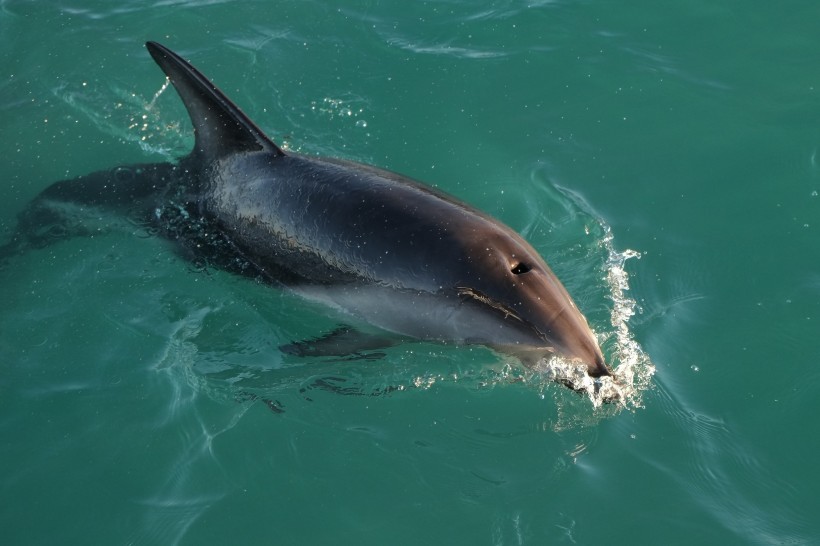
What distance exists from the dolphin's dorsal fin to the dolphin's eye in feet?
9.49

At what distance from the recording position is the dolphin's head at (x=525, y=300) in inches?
281

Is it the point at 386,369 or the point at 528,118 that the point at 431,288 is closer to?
the point at 386,369

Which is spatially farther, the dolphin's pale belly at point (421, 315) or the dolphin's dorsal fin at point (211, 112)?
the dolphin's dorsal fin at point (211, 112)

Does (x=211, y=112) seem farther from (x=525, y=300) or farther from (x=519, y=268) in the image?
(x=525, y=300)

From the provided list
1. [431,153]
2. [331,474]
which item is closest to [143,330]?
[331,474]

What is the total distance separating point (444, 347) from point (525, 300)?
1.09 m

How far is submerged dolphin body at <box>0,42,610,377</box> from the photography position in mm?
7434

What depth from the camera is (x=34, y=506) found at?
755 centimetres

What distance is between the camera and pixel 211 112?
9.09 meters

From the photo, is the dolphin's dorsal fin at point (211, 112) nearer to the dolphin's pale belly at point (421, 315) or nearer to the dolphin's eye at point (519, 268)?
the dolphin's pale belly at point (421, 315)

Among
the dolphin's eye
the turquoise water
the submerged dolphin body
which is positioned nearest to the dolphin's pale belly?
the submerged dolphin body

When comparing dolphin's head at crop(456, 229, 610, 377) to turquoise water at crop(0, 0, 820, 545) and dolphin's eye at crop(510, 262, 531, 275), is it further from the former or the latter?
turquoise water at crop(0, 0, 820, 545)

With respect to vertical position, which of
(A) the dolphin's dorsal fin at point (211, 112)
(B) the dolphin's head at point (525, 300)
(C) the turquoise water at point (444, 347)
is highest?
(A) the dolphin's dorsal fin at point (211, 112)

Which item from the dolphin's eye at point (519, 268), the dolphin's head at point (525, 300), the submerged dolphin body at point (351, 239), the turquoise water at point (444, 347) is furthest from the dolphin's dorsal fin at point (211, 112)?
the dolphin's eye at point (519, 268)
